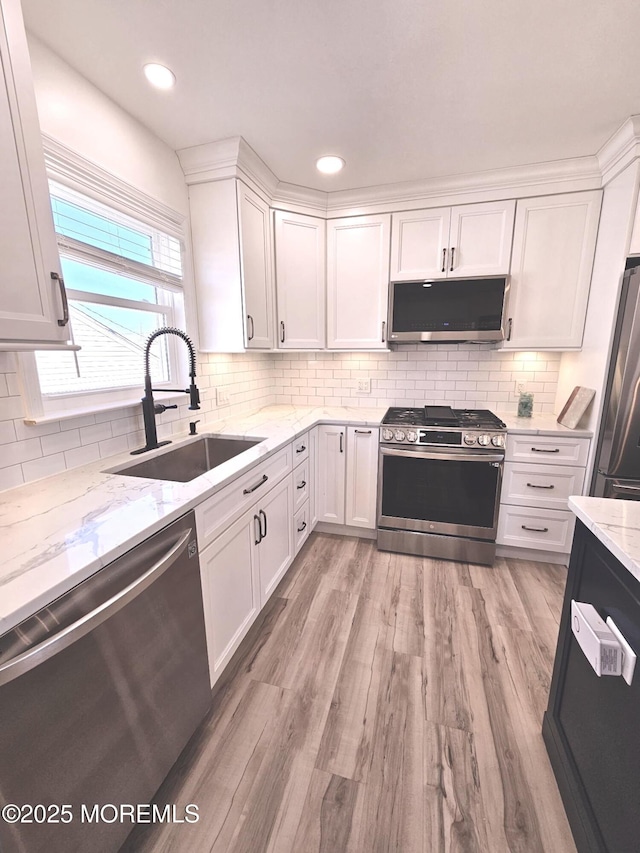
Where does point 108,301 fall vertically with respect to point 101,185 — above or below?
below

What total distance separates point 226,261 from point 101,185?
0.70 metres

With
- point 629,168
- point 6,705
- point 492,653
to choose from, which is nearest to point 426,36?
point 629,168

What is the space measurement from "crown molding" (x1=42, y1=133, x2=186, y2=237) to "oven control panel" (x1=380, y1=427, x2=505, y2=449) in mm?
1857

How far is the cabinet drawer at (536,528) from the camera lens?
2.40 meters

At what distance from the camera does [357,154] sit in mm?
2055

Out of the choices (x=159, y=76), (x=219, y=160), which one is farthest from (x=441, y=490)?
(x=159, y=76)

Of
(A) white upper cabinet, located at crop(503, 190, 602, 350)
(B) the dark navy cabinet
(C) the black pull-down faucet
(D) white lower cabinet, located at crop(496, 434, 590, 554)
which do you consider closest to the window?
(C) the black pull-down faucet

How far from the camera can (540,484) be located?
7.76 feet

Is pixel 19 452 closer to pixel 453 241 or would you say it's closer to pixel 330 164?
pixel 330 164

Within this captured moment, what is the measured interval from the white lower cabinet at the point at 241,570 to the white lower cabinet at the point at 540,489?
5.11 feet

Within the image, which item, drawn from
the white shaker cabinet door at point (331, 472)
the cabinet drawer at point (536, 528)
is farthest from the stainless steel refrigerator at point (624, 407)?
the white shaker cabinet door at point (331, 472)

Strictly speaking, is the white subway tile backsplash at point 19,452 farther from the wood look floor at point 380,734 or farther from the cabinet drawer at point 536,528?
the cabinet drawer at point 536,528

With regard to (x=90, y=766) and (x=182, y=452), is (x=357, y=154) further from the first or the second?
(x=90, y=766)

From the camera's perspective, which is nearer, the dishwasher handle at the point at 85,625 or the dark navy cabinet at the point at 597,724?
the dishwasher handle at the point at 85,625
